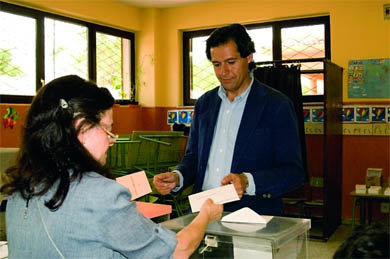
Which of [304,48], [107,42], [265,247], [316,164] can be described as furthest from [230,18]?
[265,247]

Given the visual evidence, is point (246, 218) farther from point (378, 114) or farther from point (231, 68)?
point (378, 114)

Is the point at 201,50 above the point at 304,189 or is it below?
above

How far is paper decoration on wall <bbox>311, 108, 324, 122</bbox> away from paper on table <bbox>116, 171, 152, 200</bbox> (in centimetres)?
416

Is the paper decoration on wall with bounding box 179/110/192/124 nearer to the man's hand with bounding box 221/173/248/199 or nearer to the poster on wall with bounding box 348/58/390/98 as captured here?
the poster on wall with bounding box 348/58/390/98

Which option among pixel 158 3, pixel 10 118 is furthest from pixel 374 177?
pixel 10 118

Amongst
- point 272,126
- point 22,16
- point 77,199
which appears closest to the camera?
point 77,199

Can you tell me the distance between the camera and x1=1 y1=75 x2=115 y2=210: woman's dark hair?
3.32ft

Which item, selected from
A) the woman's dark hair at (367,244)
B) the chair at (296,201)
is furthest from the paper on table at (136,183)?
the chair at (296,201)

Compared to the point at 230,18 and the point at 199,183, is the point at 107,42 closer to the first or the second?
the point at 230,18

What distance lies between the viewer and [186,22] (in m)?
6.54

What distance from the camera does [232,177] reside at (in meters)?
1.57

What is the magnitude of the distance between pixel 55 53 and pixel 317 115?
135 inches

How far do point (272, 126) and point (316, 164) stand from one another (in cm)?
Answer: 397

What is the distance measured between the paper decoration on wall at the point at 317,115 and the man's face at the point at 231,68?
3763 millimetres
